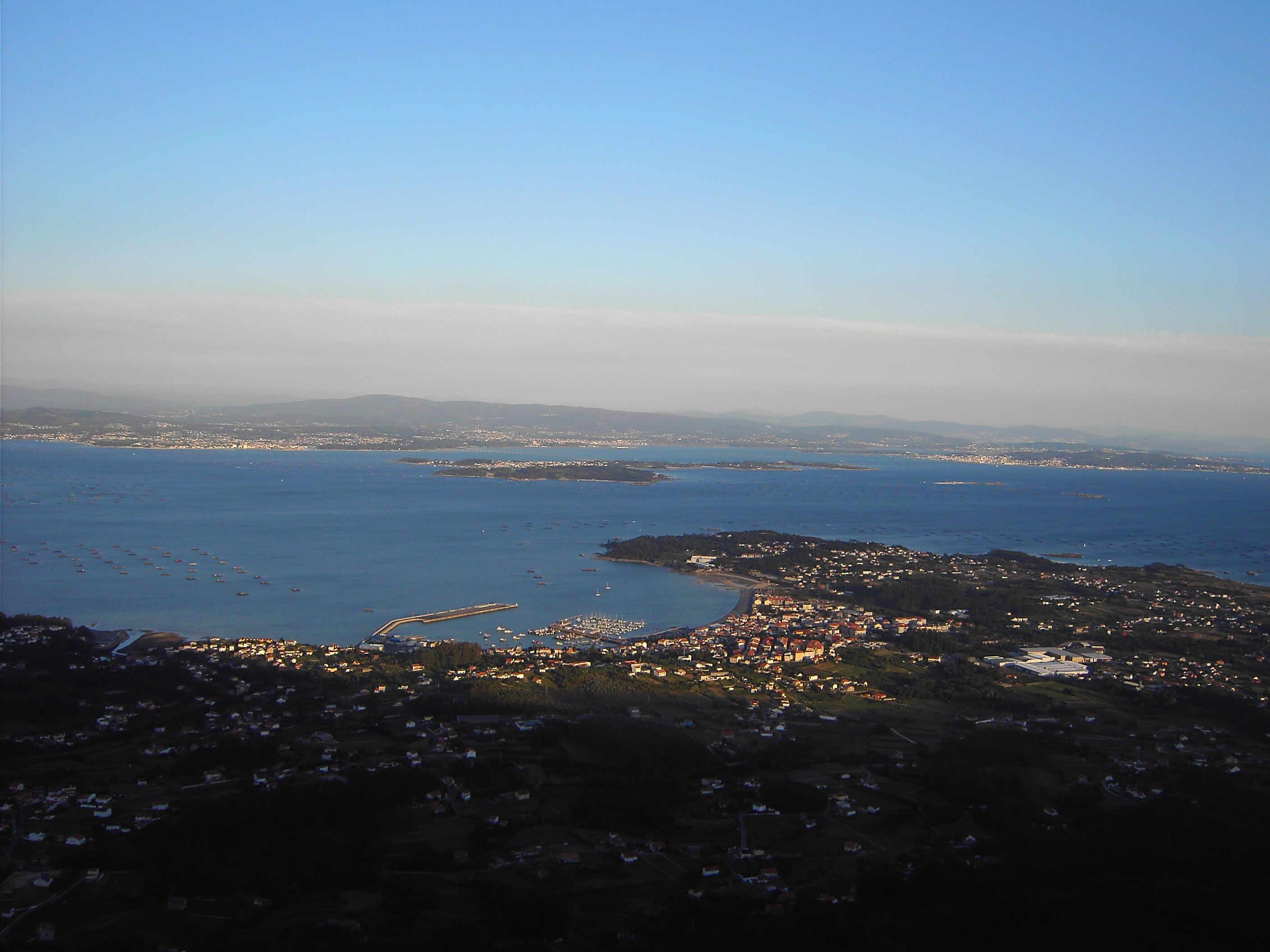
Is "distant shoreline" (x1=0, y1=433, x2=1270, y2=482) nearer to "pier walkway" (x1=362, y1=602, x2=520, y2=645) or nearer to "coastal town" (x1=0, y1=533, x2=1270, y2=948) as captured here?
"pier walkway" (x1=362, y1=602, x2=520, y2=645)

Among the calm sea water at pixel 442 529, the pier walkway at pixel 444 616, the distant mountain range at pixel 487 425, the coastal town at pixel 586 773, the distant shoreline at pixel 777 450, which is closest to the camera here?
the coastal town at pixel 586 773

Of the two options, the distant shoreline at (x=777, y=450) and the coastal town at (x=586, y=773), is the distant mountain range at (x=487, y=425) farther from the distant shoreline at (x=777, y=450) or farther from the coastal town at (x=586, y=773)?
the coastal town at (x=586, y=773)

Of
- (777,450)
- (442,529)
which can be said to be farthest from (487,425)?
(442,529)

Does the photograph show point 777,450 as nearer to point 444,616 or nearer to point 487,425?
point 487,425

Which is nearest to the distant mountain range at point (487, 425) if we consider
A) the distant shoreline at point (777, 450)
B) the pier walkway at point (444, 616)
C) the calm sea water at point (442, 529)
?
the distant shoreline at point (777, 450)

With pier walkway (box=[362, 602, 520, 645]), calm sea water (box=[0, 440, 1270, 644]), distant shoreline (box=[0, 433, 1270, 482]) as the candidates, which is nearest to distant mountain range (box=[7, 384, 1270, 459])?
distant shoreline (box=[0, 433, 1270, 482])

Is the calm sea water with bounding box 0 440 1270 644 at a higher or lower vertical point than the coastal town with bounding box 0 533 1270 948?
higher
